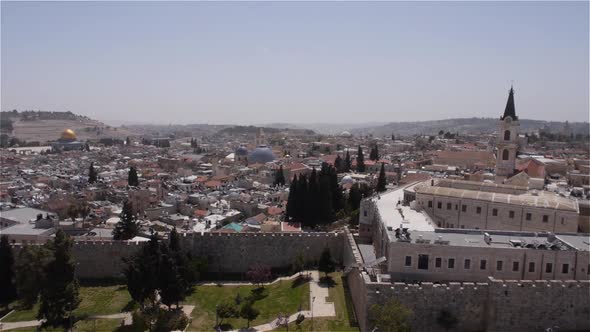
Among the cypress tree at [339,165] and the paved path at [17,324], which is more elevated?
the cypress tree at [339,165]

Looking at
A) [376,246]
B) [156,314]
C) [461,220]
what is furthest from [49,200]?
[461,220]

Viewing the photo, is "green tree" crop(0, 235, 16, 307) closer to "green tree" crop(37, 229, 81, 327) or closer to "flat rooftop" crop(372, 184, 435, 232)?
"green tree" crop(37, 229, 81, 327)

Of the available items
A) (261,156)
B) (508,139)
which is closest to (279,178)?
(261,156)

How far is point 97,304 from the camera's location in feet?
71.9

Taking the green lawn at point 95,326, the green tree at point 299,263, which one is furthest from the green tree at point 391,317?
the green lawn at point 95,326

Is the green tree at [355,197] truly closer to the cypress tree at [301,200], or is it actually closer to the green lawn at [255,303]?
the cypress tree at [301,200]

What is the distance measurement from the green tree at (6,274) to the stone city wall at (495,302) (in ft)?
57.2

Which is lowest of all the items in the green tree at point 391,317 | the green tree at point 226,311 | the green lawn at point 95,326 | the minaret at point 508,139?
the green lawn at point 95,326

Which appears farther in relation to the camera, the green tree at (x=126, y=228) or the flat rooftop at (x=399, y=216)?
the green tree at (x=126, y=228)

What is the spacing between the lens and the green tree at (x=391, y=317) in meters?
15.5

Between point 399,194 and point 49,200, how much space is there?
32.3 metres

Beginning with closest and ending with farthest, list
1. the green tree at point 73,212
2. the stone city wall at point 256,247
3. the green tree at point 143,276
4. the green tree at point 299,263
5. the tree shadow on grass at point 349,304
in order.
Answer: the tree shadow on grass at point 349,304 → the green tree at point 143,276 → the green tree at point 299,263 → the stone city wall at point 256,247 → the green tree at point 73,212

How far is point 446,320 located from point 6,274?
20410 millimetres

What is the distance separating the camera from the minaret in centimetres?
3384
